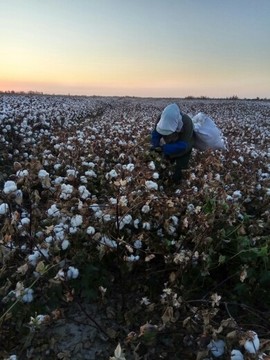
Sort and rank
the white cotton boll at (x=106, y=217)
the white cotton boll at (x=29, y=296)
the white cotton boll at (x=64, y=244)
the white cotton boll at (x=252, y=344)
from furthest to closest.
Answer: the white cotton boll at (x=106, y=217) → the white cotton boll at (x=64, y=244) → the white cotton boll at (x=29, y=296) → the white cotton boll at (x=252, y=344)

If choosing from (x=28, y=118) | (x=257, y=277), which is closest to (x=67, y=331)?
(x=257, y=277)

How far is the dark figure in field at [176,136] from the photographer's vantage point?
22.1ft

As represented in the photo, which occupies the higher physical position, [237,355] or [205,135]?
[205,135]

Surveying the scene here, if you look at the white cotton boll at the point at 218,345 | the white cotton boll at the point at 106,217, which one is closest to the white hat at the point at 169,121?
the white cotton boll at the point at 106,217

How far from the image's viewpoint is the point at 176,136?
7.01 m

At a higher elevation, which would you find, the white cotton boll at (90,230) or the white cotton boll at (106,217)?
the white cotton boll at (106,217)

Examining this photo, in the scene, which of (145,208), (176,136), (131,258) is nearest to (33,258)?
(131,258)

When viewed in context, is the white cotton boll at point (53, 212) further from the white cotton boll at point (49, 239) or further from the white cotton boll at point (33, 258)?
the white cotton boll at point (33, 258)

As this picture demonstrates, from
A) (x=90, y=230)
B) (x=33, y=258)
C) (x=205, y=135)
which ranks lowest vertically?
(x=33, y=258)

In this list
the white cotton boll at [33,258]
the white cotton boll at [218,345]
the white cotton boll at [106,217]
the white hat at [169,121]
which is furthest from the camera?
the white hat at [169,121]

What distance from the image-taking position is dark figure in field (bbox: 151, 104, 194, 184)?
6738 mm

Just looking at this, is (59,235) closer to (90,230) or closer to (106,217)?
(90,230)

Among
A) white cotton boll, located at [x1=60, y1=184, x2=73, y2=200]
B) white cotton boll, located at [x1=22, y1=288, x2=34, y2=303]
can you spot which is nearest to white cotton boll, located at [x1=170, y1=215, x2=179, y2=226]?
white cotton boll, located at [x1=60, y1=184, x2=73, y2=200]

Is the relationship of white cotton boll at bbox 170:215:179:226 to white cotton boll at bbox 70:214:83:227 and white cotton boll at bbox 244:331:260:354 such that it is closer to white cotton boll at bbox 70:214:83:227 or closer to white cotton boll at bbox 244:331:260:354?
white cotton boll at bbox 70:214:83:227
